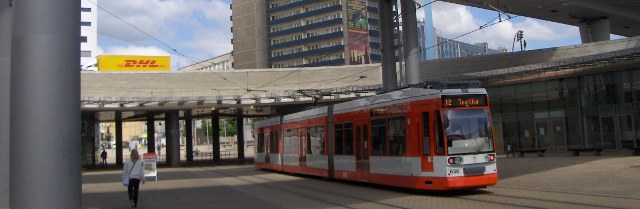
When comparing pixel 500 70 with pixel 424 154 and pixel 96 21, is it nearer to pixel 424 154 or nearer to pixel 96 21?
pixel 424 154

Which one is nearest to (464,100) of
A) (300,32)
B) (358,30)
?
(358,30)

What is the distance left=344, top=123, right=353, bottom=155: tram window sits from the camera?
61.8 feet

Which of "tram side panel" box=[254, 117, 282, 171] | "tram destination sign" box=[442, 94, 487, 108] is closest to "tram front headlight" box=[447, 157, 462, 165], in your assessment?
"tram destination sign" box=[442, 94, 487, 108]

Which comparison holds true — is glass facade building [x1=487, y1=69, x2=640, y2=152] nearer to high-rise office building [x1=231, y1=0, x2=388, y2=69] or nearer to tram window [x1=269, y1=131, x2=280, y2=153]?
tram window [x1=269, y1=131, x2=280, y2=153]

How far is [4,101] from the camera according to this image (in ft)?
24.0

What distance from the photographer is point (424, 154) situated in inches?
579

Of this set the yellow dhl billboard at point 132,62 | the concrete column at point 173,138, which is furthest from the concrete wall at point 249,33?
the concrete column at point 173,138

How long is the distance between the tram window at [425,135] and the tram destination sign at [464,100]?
0.59 m

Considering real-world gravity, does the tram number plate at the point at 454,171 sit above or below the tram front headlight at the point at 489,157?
below

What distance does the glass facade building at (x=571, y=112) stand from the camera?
3066 centimetres

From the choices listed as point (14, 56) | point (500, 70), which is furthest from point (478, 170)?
point (500, 70)

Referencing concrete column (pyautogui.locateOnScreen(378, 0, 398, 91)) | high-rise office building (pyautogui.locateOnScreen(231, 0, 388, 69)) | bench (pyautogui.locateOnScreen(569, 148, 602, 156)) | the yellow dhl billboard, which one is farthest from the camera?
high-rise office building (pyautogui.locateOnScreen(231, 0, 388, 69))

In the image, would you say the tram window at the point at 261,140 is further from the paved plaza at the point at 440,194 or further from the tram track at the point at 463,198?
the tram track at the point at 463,198

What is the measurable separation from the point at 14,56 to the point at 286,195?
40.8 feet
